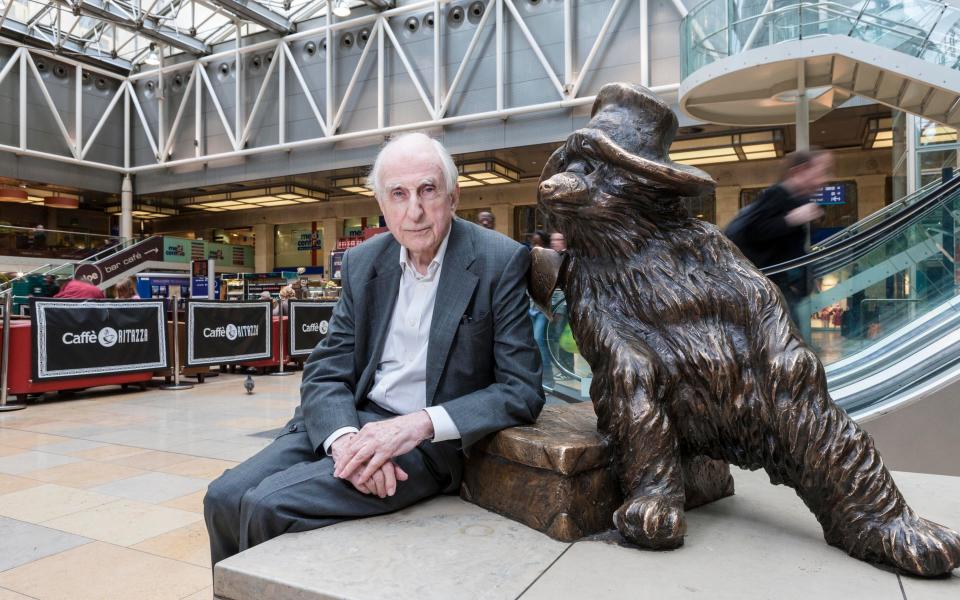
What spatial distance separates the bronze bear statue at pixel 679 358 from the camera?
117 centimetres

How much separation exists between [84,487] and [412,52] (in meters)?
15.4

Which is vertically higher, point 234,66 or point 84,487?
point 234,66

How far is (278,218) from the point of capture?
25.2 m

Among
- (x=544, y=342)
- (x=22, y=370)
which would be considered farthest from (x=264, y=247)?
(x=544, y=342)

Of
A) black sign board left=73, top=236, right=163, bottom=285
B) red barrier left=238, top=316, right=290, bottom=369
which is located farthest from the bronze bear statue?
black sign board left=73, top=236, right=163, bottom=285

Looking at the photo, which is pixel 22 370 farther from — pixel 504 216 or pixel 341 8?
pixel 504 216

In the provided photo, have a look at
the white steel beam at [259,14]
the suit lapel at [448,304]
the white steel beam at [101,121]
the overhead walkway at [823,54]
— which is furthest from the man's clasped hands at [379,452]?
the white steel beam at [101,121]

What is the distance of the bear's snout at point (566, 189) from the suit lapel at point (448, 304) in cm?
33

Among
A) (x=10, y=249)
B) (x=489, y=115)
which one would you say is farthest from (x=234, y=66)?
(x=489, y=115)

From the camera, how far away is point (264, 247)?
84.2 feet

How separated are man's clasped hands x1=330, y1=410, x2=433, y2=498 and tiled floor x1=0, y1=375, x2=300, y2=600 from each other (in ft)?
4.38

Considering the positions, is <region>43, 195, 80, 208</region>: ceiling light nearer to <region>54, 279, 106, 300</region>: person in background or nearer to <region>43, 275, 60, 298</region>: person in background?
<region>43, 275, 60, 298</region>: person in background

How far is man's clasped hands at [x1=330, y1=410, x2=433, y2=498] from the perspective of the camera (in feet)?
4.59

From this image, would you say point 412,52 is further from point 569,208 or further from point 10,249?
point 569,208
